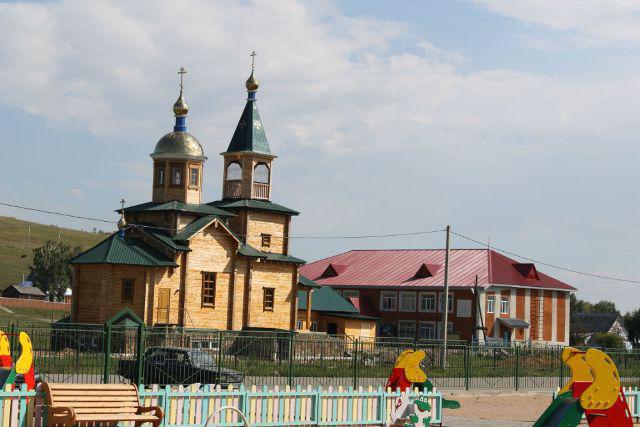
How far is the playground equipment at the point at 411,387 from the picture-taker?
52.4 ft

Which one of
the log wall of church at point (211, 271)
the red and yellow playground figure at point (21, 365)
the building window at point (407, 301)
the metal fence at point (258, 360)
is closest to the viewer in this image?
the red and yellow playground figure at point (21, 365)

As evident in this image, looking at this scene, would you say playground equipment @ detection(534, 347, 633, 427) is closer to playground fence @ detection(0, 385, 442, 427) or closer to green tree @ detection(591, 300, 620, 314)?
playground fence @ detection(0, 385, 442, 427)

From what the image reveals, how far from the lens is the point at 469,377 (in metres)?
34.2

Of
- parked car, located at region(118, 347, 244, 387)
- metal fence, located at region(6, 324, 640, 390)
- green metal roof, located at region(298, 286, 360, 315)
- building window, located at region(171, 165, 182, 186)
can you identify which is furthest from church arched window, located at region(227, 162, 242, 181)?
parked car, located at region(118, 347, 244, 387)

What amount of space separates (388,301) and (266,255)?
2000cm

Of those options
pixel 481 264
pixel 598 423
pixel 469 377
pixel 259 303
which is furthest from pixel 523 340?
pixel 598 423

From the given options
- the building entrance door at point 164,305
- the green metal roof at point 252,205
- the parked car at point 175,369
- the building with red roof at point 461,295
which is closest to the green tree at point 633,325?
the building with red roof at point 461,295

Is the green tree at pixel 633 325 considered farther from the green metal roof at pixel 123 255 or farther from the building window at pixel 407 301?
the green metal roof at pixel 123 255

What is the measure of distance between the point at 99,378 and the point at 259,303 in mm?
23751

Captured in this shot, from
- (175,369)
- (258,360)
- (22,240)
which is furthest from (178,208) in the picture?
(22,240)

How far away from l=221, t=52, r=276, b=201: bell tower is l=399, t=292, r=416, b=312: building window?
17.7m

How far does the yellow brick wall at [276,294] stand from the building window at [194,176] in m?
5.04

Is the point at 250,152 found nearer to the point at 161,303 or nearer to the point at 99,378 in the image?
the point at 161,303

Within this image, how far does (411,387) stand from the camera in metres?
18.2
